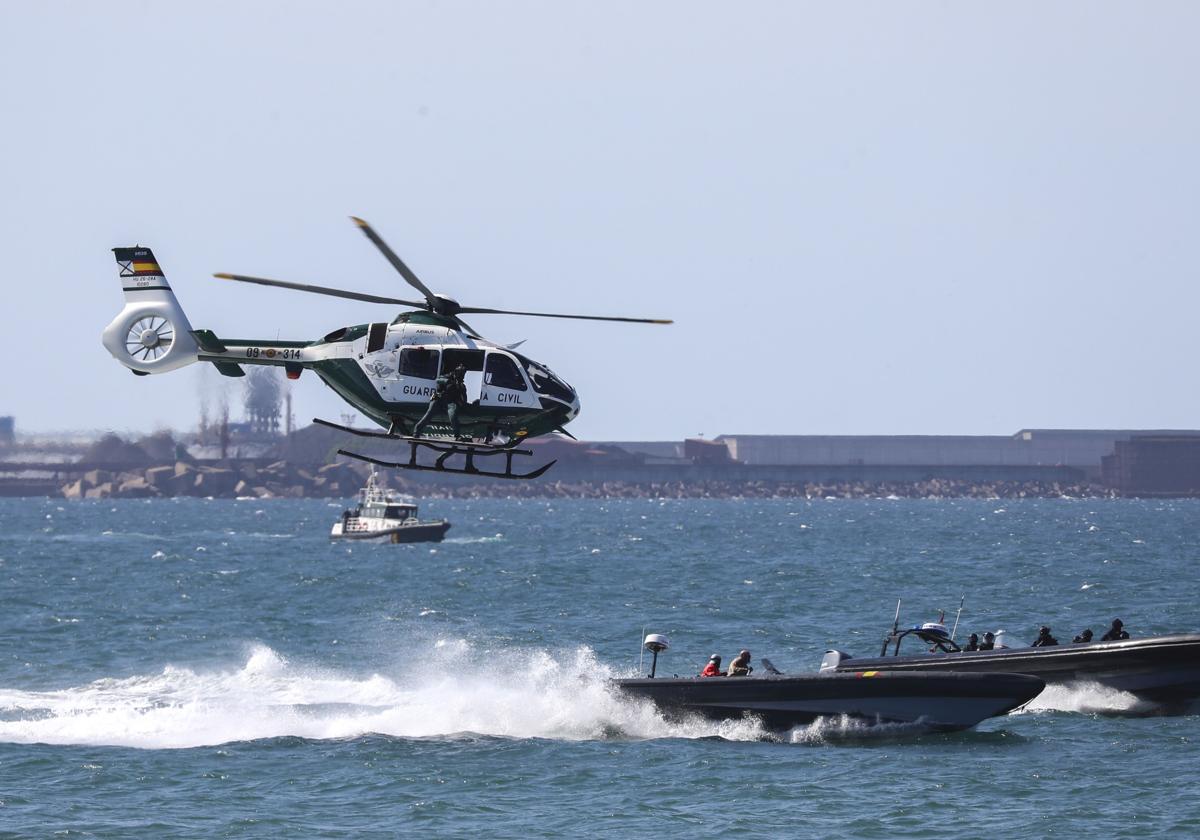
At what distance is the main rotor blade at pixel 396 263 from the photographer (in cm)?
2156

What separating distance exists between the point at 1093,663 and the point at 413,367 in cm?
1561

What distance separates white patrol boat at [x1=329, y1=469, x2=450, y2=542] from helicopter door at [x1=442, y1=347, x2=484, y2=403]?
72.2m

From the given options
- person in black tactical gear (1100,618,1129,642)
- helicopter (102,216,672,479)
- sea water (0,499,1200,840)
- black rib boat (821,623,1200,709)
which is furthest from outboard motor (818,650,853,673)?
helicopter (102,216,672,479)

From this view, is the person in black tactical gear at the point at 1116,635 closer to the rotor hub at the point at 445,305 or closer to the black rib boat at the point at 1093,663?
the black rib boat at the point at 1093,663

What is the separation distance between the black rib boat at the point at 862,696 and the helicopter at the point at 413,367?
642 centimetres

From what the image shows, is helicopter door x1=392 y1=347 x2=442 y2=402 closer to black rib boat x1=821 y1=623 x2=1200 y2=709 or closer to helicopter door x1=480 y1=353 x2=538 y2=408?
helicopter door x1=480 y1=353 x2=538 y2=408

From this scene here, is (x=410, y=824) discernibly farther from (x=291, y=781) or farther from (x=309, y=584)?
(x=309, y=584)

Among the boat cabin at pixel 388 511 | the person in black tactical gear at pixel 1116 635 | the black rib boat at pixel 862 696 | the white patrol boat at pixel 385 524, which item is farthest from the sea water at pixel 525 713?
the boat cabin at pixel 388 511

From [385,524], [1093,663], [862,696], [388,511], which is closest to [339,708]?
[862,696]

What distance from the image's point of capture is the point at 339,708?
36.0 m

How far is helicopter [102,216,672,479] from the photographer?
2534 centimetres

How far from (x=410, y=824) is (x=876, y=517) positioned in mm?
134461

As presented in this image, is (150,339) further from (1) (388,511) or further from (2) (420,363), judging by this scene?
(1) (388,511)

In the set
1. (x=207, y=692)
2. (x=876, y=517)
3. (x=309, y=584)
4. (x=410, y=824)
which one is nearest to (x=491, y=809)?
(x=410, y=824)
